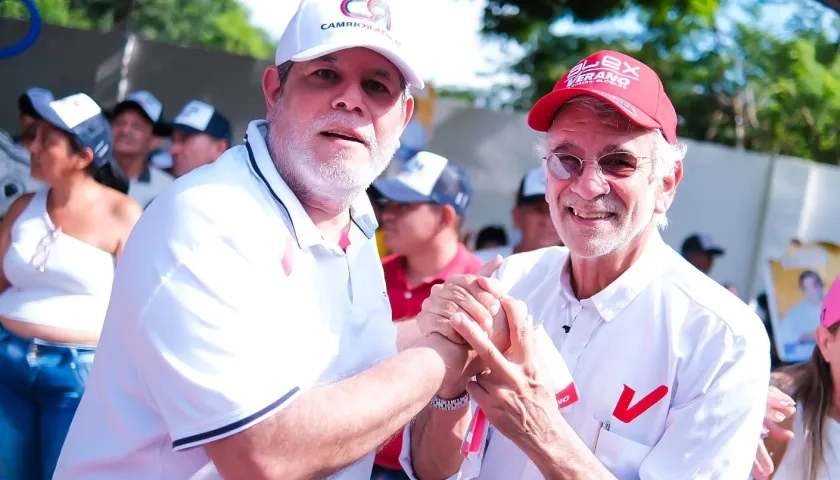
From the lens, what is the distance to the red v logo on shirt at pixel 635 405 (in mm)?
2037

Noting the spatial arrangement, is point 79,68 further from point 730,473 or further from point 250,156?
point 730,473

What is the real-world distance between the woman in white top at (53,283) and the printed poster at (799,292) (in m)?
4.90

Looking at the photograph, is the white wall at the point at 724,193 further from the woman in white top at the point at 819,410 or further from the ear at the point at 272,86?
the ear at the point at 272,86

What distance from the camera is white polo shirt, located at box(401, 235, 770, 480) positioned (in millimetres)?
1956

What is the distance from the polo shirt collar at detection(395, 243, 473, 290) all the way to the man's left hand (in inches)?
69.1

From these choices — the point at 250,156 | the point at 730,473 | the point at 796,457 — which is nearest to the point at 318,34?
the point at 250,156

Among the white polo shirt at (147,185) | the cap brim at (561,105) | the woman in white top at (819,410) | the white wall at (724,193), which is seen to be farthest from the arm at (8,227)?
the white wall at (724,193)

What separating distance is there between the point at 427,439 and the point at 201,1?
41.5 meters

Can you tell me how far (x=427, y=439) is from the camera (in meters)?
2.30

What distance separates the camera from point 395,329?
85.7 inches

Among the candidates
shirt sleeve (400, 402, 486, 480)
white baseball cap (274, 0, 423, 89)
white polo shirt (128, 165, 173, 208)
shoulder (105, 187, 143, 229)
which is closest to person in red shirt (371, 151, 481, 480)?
shoulder (105, 187, 143, 229)

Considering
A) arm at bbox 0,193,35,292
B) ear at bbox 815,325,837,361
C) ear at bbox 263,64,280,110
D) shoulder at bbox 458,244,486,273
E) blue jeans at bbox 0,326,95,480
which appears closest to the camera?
ear at bbox 263,64,280,110

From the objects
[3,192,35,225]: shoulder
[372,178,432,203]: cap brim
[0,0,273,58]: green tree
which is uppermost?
[3,192,35,225]: shoulder

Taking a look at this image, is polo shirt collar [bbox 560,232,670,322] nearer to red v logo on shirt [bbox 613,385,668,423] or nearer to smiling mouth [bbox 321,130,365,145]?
red v logo on shirt [bbox 613,385,668,423]
